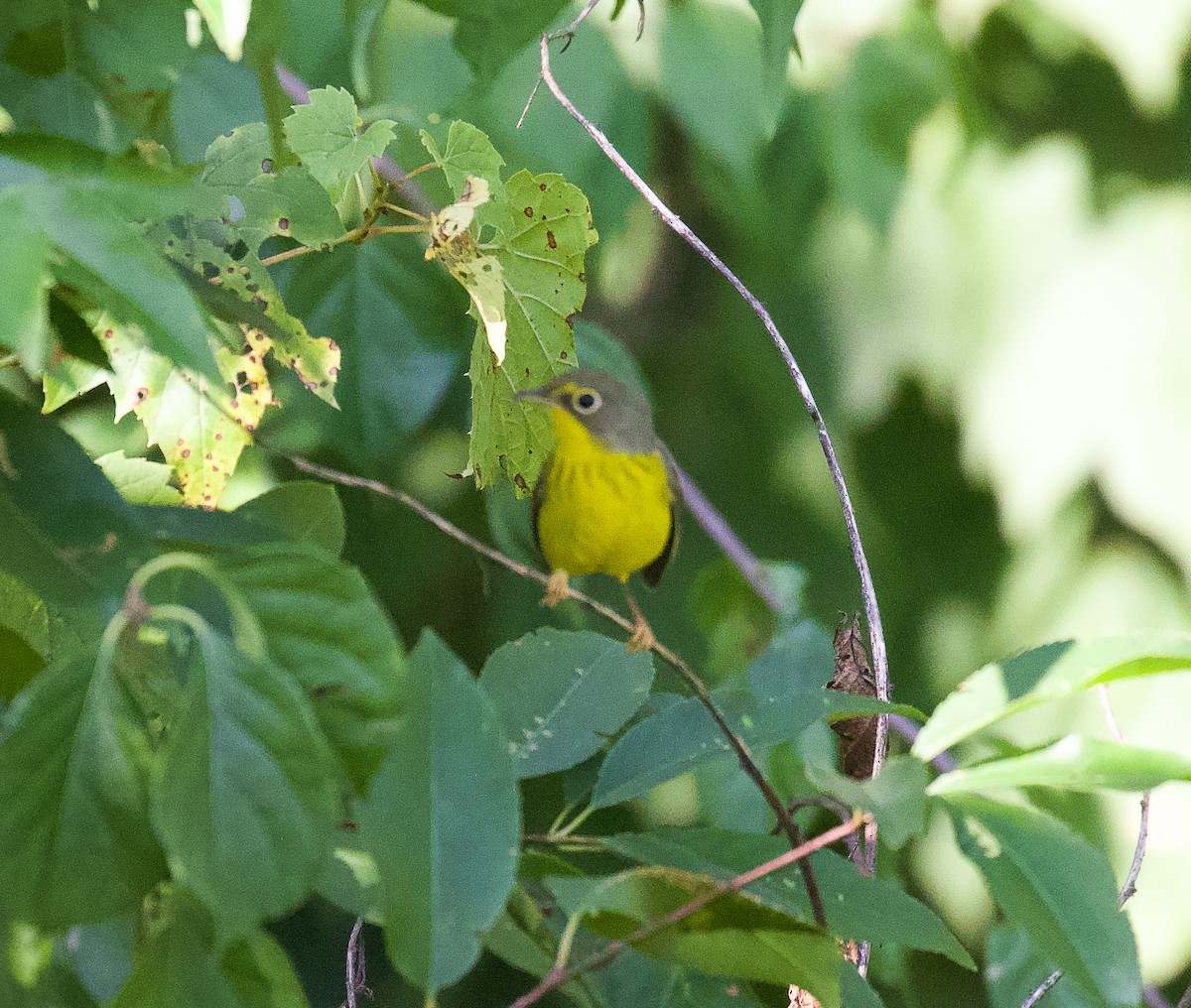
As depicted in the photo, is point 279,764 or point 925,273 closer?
point 279,764

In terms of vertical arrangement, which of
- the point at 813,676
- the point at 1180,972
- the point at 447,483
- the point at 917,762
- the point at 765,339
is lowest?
the point at 1180,972

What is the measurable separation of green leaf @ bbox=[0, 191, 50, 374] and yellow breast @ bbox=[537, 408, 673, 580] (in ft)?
2.25

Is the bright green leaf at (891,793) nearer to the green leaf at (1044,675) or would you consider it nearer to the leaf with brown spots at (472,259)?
the green leaf at (1044,675)

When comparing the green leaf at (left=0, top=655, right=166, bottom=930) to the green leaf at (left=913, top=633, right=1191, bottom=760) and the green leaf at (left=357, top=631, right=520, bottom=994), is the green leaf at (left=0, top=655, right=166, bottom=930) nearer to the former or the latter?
the green leaf at (left=357, top=631, right=520, bottom=994)

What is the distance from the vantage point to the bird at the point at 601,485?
904 mm

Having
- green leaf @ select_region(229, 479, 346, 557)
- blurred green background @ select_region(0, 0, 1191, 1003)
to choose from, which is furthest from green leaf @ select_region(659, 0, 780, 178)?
green leaf @ select_region(229, 479, 346, 557)

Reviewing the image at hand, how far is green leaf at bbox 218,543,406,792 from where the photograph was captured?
0.87 feet

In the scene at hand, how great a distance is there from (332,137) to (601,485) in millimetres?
504

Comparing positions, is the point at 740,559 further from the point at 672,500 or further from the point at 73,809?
the point at 73,809

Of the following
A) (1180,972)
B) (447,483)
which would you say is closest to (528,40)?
(447,483)

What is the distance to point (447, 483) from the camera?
3.76ft

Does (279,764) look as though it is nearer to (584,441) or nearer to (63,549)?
(63,549)

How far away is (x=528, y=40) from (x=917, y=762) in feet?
1.43

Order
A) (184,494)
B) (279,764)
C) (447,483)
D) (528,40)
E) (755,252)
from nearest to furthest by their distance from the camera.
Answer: (279,764) < (184,494) < (528,40) < (447,483) < (755,252)
